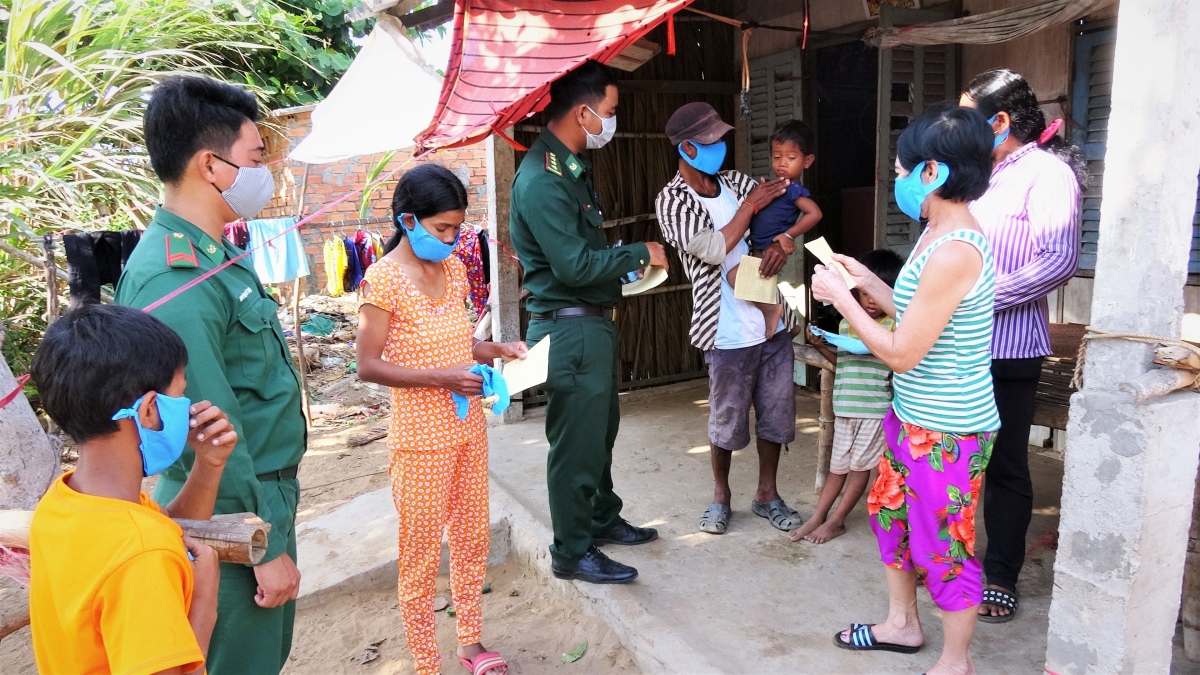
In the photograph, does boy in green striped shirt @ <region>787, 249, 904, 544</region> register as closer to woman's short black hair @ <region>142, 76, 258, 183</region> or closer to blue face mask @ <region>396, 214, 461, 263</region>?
blue face mask @ <region>396, 214, 461, 263</region>

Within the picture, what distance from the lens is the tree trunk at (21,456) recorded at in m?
2.45

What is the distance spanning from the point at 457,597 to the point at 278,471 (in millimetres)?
1123

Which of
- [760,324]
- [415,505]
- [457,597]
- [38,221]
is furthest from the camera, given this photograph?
[38,221]

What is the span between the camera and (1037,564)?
318 centimetres

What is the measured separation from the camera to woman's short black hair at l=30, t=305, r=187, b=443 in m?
1.40

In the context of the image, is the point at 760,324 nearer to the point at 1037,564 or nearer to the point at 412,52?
the point at 1037,564

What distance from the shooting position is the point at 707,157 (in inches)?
136

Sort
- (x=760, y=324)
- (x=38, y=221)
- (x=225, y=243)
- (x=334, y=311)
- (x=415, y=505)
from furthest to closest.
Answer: (x=334, y=311), (x=38, y=221), (x=760, y=324), (x=415, y=505), (x=225, y=243)

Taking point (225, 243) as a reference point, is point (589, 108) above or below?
above

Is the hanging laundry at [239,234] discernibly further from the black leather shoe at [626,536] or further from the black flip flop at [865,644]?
the black flip flop at [865,644]

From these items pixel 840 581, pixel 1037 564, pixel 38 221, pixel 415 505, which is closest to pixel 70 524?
pixel 415 505

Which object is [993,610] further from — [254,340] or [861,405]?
[254,340]

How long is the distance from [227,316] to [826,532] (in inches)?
105

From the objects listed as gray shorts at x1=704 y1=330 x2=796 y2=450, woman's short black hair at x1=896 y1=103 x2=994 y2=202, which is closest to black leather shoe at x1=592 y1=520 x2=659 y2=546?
gray shorts at x1=704 y1=330 x2=796 y2=450
